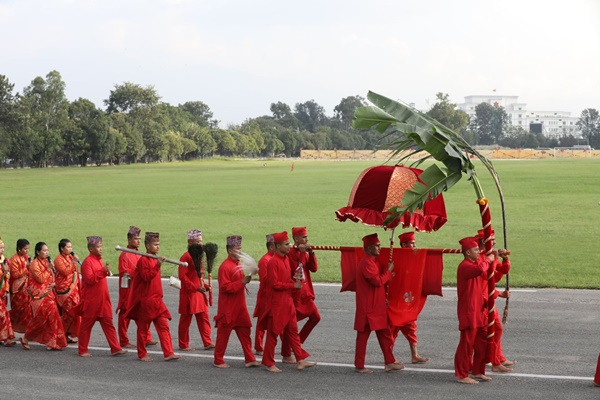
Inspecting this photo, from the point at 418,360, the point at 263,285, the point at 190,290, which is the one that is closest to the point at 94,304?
the point at 190,290

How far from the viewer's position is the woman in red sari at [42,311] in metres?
13.5

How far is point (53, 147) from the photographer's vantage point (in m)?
104

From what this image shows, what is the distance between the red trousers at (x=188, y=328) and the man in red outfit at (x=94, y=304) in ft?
2.82

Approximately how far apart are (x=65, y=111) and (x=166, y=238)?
81511 millimetres

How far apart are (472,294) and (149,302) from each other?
15.1 ft

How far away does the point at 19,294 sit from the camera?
14.2m

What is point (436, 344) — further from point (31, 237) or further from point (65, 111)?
point (65, 111)

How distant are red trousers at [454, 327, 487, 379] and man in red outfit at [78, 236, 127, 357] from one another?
4987 millimetres

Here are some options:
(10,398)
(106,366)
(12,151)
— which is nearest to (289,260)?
(106,366)

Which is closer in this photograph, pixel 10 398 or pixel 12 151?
pixel 10 398

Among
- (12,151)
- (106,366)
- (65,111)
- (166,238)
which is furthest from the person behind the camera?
(65,111)

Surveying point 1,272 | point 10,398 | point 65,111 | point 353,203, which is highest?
point 65,111

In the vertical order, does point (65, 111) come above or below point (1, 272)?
above

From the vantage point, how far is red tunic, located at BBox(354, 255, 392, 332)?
11516mm
